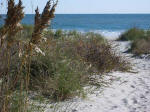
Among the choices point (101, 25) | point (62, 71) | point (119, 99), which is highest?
point (62, 71)

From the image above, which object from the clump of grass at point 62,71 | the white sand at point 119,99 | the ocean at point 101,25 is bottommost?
the ocean at point 101,25

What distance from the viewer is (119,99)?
20.4ft

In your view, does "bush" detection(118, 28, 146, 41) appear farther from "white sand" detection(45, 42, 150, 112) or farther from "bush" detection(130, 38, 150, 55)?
"white sand" detection(45, 42, 150, 112)

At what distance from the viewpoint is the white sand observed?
18.0 feet

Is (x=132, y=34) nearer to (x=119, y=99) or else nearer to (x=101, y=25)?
(x=119, y=99)

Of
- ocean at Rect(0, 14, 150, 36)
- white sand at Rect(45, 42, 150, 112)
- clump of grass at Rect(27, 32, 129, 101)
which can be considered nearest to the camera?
white sand at Rect(45, 42, 150, 112)

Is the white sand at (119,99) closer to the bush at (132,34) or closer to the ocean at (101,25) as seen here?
the ocean at (101,25)

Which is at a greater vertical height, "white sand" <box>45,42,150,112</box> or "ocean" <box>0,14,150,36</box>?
"white sand" <box>45,42,150,112</box>

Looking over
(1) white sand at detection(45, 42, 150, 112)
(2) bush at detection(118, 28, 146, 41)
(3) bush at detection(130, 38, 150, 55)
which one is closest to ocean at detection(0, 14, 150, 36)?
(2) bush at detection(118, 28, 146, 41)

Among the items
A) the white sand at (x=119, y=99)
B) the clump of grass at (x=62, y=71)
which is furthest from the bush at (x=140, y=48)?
the clump of grass at (x=62, y=71)

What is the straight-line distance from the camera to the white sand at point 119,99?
547cm

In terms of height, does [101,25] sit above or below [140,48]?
below

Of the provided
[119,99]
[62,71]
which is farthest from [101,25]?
[62,71]

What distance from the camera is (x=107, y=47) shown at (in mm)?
8695
